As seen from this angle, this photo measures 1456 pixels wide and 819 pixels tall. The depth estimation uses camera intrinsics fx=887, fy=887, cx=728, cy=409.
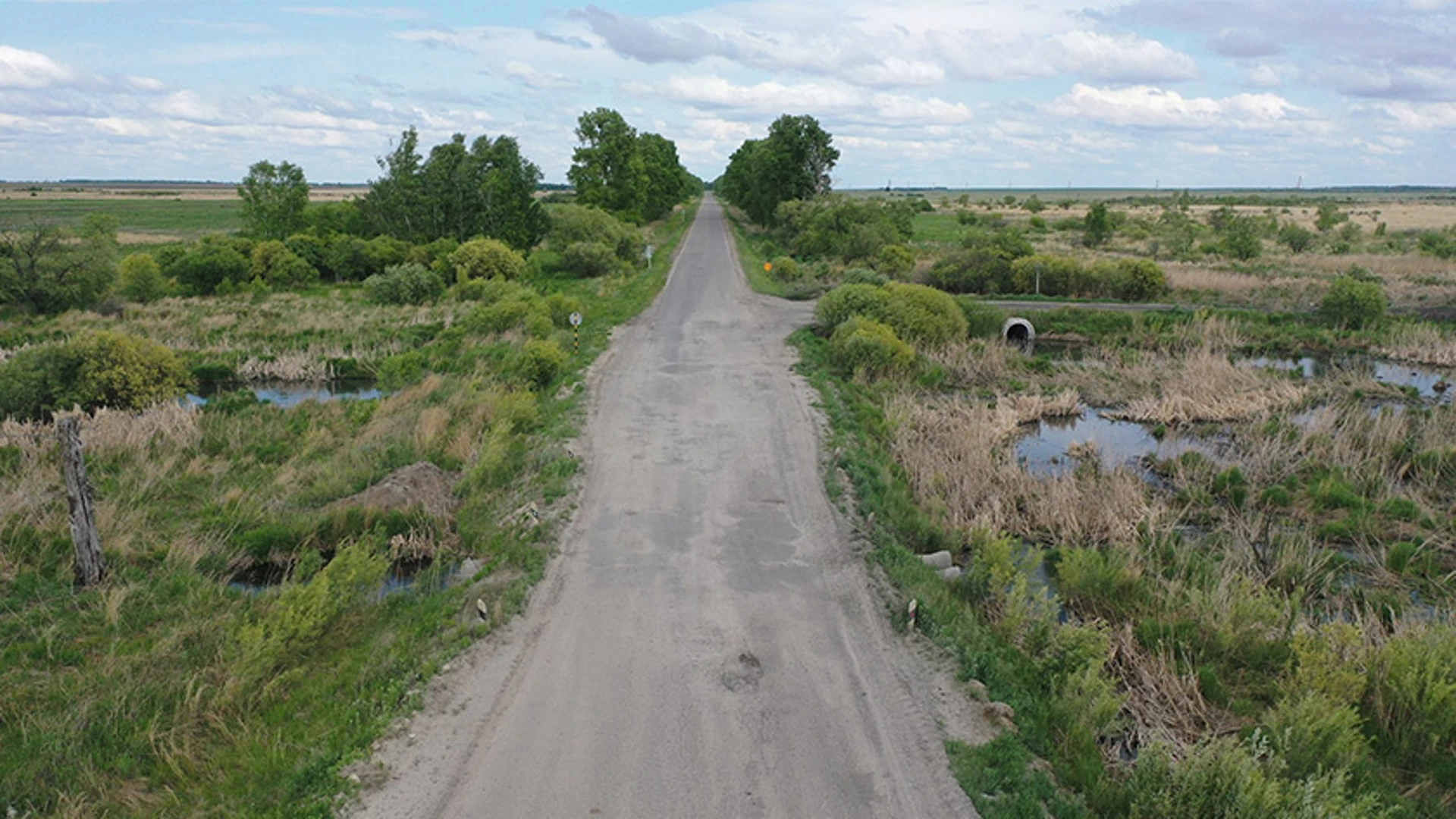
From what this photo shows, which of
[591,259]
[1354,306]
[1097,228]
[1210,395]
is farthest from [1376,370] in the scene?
[1097,228]

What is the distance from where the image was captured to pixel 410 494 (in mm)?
16578

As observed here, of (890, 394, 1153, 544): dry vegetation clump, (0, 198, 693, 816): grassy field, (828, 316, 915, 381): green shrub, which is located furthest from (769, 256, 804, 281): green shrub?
(890, 394, 1153, 544): dry vegetation clump

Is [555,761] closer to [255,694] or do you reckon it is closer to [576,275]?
[255,694]

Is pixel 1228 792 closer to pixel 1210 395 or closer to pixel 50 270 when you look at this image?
pixel 1210 395

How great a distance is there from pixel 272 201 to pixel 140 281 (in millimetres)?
19391

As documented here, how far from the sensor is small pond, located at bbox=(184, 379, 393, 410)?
27.7 meters

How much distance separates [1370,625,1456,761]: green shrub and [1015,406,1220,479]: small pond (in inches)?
309

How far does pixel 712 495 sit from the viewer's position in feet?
52.9

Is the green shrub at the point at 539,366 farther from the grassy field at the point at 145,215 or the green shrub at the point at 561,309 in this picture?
the grassy field at the point at 145,215

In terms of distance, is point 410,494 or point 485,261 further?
point 485,261

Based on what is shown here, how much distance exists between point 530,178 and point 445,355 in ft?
100

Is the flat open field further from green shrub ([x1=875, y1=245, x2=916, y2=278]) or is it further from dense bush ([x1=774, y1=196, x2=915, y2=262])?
green shrub ([x1=875, y1=245, x2=916, y2=278])

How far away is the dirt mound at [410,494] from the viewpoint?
16.2 meters

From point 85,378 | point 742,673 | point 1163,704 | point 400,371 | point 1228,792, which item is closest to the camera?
point 1228,792
